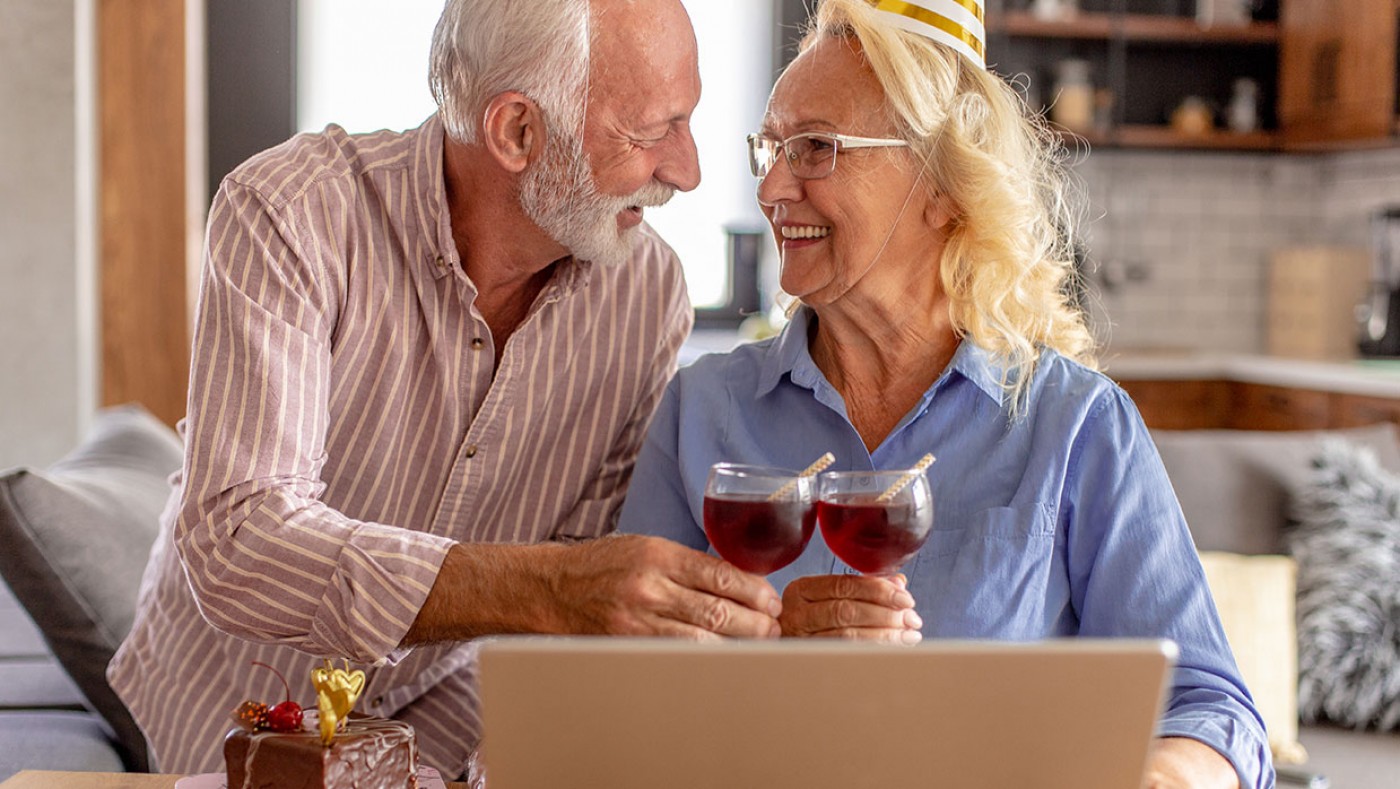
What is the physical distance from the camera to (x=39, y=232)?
15.4 feet

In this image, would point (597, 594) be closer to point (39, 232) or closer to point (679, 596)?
point (679, 596)

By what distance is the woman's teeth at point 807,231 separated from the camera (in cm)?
190

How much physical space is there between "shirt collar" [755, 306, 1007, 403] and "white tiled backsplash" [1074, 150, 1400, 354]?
183 inches

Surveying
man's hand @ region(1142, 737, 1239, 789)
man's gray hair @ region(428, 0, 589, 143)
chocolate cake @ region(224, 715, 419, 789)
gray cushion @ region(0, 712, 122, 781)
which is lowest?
gray cushion @ region(0, 712, 122, 781)

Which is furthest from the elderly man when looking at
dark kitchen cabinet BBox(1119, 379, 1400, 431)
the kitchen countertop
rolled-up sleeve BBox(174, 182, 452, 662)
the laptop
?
dark kitchen cabinet BBox(1119, 379, 1400, 431)

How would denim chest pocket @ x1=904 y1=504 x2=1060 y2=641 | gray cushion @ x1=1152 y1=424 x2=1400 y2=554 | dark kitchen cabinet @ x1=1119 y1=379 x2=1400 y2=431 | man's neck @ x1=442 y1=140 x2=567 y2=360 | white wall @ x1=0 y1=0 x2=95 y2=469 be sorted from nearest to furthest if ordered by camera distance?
1. denim chest pocket @ x1=904 y1=504 x2=1060 y2=641
2. man's neck @ x1=442 y1=140 x2=567 y2=360
3. gray cushion @ x1=1152 y1=424 x2=1400 y2=554
4. white wall @ x1=0 y1=0 x2=95 y2=469
5. dark kitchen cabinet @ x1=1119 y1=379 x2=1400 y2=431

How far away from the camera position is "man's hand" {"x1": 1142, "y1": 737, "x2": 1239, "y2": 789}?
1.47 m

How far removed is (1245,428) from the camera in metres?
5.58

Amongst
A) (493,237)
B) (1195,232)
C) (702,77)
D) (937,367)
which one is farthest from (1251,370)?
(493,237)

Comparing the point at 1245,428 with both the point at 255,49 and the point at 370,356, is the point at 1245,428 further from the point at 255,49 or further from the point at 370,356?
the point at 370,356

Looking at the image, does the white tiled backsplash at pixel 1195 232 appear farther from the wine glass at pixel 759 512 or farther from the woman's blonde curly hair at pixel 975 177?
the wine glass at pixel 759 512

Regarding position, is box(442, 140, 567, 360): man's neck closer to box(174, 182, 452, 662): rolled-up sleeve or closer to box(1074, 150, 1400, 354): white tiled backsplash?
box(174, 182, 452, 662): rolled-up sleeve

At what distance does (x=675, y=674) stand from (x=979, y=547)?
2.66ft

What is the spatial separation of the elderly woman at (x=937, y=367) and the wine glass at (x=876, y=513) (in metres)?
0.32
